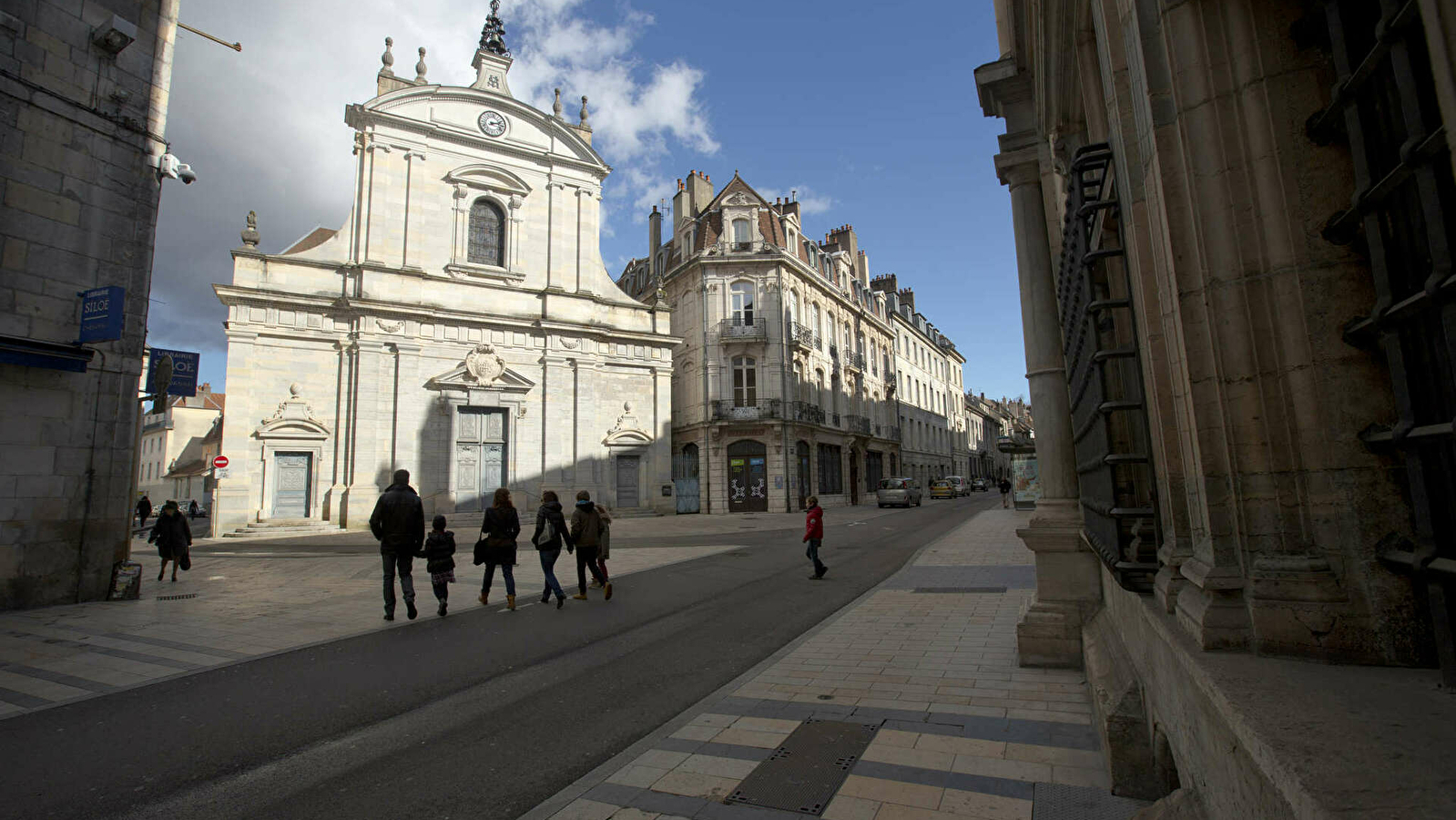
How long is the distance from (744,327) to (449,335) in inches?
556

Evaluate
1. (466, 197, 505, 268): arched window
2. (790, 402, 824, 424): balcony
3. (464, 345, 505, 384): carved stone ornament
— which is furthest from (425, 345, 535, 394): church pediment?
(790, 402, 824, 424): balcony

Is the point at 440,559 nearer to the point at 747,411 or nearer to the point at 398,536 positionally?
the point at 398,536

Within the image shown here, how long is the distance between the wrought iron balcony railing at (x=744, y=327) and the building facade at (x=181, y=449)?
44256 mm

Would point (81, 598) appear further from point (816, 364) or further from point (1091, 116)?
point (816, 364)

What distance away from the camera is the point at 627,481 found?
27484 millimetres

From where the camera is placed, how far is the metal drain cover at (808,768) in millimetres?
3117

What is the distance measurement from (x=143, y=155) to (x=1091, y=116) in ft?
40.7

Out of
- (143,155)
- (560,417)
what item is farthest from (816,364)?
(143,155)

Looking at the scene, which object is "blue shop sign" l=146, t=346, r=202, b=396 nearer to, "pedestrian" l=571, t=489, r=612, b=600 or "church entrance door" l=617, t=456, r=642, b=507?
"pedestrian" l=571, t=489, r=612, b=600

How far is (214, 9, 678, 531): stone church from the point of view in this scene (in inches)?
835

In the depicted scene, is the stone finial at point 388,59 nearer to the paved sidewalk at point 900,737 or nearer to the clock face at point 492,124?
the clock face at point 492,124

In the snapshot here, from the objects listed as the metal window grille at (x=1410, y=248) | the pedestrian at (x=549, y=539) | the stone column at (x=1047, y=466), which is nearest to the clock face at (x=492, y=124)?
the pedestrian at (x=549, y=539)

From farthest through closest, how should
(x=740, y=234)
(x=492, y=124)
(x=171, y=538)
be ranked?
1. (x=740, y=234)
2. (x=492, y=124)
3. (x=171, y=538)

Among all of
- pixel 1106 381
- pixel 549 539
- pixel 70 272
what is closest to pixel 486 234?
pixel 70 272
